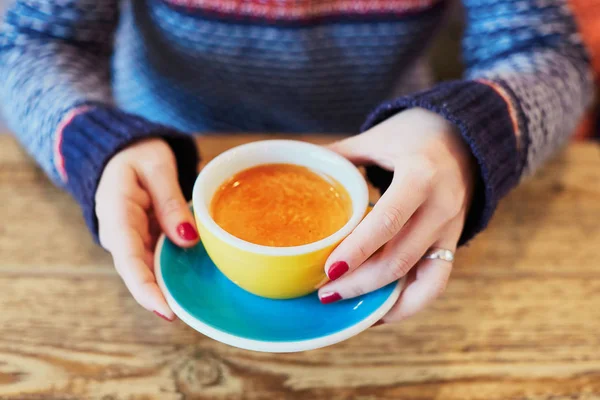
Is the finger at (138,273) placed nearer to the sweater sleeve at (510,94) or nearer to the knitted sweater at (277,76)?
the knitted sweater at (277,76)

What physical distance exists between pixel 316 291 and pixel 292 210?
0.27ft

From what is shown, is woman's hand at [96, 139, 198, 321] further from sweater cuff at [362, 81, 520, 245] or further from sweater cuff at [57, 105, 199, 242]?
sweater cuff at [362, 81, 520, 245]

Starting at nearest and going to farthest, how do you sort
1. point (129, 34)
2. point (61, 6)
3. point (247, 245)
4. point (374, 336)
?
point (247, 245), point (374, 336), point (61, 6), point (129, 34)

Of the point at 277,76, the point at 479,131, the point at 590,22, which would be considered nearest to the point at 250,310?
the point at 479,131

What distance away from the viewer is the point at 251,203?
1.69ft

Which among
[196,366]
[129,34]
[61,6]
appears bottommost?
[196,366]

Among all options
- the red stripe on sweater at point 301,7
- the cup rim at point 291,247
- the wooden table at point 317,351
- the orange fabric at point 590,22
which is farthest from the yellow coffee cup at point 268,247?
the orange fabric at point 590,22

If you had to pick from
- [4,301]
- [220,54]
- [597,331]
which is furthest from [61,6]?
[597,331]

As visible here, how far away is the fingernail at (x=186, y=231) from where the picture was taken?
52 cm

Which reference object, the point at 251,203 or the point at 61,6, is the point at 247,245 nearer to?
the point at 251,203

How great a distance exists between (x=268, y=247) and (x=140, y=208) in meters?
0.18

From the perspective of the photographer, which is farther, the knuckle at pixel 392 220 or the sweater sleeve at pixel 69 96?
the sweater sleeve at pixel 69 96

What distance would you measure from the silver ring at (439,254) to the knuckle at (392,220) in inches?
3.0

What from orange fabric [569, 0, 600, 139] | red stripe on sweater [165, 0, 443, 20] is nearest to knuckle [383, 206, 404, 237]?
red stripe on sweater [165, 0, 443, 20]
